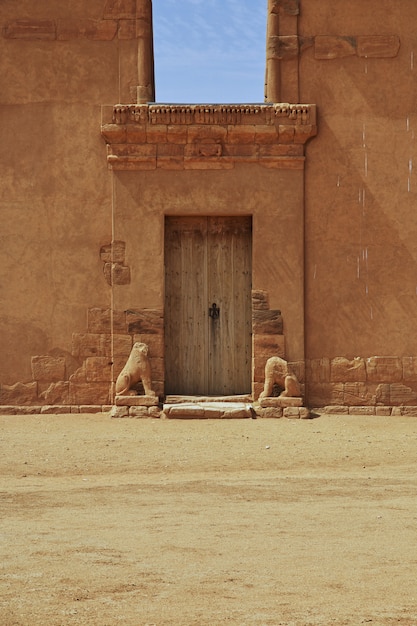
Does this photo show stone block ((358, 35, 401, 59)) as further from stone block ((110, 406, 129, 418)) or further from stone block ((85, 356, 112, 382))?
stone block ((110, 406, 129, 418))

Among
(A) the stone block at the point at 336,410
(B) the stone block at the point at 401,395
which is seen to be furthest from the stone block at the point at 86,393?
(B) the stone block at the point at 401,395

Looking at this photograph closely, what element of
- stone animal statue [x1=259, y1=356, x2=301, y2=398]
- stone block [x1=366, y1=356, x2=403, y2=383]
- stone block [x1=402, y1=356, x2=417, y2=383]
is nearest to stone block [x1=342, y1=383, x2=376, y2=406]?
stone block [x1=366, y1=356, x2=403, y2=383]

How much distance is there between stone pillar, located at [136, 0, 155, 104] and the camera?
1079 centimetres

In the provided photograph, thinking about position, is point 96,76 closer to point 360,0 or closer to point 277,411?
point 360,0

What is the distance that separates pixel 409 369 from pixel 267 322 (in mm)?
1776

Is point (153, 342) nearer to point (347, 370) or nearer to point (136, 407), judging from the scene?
point (136, 407)

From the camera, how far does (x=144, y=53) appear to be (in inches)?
425

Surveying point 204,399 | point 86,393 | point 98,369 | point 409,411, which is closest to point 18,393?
point 86,393

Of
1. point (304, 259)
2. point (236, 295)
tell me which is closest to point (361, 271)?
point (304, 259)

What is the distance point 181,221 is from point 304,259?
1563 millimetres

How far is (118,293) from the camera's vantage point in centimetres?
1064

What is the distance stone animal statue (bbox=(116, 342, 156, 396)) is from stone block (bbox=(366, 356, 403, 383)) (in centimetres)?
258

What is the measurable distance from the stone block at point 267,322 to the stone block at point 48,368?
2.33 meters

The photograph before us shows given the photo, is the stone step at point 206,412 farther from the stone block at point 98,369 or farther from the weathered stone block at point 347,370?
the weathered stone block at point 347,370
